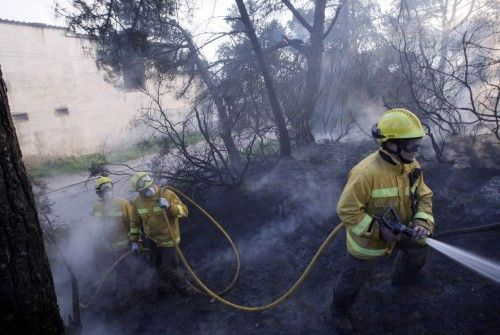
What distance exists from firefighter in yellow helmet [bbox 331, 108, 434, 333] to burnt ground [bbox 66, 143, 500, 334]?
1028 millimetres


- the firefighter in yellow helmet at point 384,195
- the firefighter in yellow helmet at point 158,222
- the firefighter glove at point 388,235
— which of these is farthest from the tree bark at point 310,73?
the firefighter glove at point 388,235

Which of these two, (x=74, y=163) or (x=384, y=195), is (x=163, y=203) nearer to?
(x=384, y=195)

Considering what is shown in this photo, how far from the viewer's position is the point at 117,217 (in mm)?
5949

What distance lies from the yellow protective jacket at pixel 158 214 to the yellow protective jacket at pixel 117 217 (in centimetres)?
63

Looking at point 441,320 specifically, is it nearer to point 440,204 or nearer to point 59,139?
point 440,204

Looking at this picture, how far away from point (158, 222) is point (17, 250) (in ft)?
11.3

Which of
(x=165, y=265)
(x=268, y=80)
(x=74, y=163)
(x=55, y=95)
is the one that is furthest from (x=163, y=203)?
(x=55, y=95)

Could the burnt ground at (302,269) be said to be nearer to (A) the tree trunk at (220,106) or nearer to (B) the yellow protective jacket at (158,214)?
(B) the yellow protective jacket at (158,214)

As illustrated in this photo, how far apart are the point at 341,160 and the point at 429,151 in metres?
1.72

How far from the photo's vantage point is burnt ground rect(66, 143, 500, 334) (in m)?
3.84

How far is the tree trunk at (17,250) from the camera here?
70.9 inches

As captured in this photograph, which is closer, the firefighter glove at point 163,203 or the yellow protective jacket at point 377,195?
the yellow protective jacket at point 377,195

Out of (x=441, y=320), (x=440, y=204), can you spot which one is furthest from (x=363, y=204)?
(x=440, y=204)

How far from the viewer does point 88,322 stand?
561 cm
